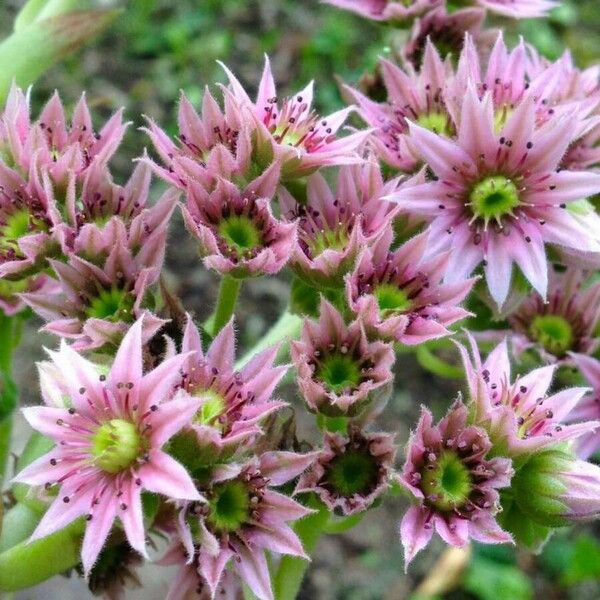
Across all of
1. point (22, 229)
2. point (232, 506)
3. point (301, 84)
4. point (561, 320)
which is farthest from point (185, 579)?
point (301, 84)

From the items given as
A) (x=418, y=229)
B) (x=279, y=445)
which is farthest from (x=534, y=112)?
(x=279, y=445)

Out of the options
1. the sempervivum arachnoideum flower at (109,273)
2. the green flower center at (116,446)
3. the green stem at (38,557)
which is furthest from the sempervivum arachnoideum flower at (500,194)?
the green stem at (38,557)

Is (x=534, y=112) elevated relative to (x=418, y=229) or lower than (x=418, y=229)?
elevated

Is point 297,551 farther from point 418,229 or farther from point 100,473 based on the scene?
point 418,229

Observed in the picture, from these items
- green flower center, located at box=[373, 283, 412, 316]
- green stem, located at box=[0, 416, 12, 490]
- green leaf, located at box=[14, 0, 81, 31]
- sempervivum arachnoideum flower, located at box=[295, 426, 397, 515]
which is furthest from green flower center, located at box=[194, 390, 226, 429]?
green leaf, located at box=[14, 0, 81, 31]

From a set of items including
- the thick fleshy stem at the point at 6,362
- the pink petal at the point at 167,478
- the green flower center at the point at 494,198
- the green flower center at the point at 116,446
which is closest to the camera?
the pink petal at the point at 167,478

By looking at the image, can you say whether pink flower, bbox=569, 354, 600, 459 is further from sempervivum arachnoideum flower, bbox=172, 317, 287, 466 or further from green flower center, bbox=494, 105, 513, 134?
sempervivum arachnoideum flower, bbox=172, 317, 287, 466

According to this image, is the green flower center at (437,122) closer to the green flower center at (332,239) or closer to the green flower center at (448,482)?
the green flower center at (332,239)
